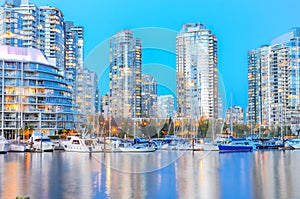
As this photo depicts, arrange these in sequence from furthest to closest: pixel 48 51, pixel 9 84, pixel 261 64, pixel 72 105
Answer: pixel 261 64 < pixel 48 51 < pixel 72 105 < pixel 9 84

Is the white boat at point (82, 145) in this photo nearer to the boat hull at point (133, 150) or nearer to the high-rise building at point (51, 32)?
the boat hull at point (133, 150)

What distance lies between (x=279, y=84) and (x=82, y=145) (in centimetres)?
10469

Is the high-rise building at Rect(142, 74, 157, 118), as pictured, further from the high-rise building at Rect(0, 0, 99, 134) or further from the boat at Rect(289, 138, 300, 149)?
the high-rise building at Rect(0, 0, 99, 134)

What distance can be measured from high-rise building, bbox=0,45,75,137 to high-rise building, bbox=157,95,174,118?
54963 mm

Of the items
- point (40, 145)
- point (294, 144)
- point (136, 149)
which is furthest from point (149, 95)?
point (294, 144)

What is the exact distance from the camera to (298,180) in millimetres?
31250

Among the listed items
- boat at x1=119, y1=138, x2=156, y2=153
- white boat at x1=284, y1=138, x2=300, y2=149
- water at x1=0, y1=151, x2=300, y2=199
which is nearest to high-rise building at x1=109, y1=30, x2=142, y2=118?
water at x1=0, y1=151, x2=300, y2=199

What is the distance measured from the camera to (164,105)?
32.7m

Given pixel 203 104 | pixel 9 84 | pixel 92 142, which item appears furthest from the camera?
pixel 9 84

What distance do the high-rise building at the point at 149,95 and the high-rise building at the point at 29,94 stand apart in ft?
174

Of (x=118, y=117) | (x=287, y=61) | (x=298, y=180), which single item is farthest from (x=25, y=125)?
(x=287, y=61)

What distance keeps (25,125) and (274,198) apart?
70.0m

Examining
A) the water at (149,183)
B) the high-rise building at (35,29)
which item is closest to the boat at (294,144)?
the water at (149,183)

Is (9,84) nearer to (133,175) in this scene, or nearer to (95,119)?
(95,119)
